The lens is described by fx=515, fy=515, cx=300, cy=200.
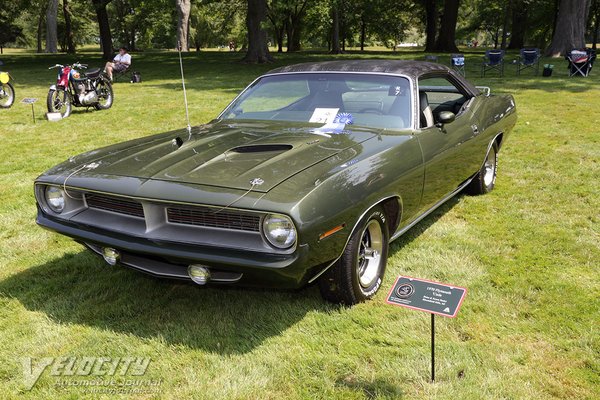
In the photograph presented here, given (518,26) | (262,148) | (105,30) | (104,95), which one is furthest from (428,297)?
(518,26)

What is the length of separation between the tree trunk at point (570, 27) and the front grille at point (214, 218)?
2393 cm

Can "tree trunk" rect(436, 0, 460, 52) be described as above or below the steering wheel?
above

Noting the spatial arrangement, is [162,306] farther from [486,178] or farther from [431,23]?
[431,23]

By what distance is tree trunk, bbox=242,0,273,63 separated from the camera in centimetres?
2053

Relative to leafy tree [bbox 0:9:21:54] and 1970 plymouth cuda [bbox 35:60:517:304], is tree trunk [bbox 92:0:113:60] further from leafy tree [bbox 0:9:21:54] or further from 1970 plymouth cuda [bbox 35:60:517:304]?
1970 plymouth cuda [bbox 35:60:517:304]

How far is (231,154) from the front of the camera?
127 inches

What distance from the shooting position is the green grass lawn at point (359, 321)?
2.55 m

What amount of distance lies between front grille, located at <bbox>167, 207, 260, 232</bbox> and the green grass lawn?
0.68 meters

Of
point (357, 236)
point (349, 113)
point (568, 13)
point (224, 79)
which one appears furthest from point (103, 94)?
point (568, 13)

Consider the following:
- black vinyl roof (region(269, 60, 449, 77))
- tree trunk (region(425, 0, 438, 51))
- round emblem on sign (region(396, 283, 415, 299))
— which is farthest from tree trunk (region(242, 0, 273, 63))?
round emblem on sign (region(396, 283, 415, 299))

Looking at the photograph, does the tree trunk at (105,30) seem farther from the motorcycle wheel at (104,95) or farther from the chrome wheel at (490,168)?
the chrome wheel at (490,168)

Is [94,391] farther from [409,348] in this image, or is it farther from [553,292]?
[553,292]

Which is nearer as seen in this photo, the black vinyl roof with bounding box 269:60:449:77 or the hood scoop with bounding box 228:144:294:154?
the hood scoop with bounding box 228:144:294:154

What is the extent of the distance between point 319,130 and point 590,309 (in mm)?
2090
